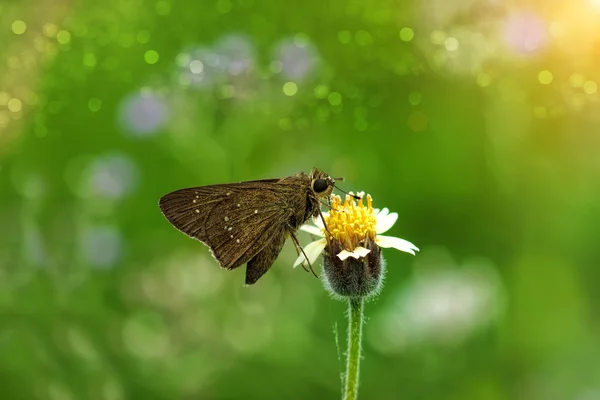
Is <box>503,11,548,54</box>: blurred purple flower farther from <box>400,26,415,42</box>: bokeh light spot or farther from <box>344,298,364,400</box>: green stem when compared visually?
<box>344,298,364,400</box>: green stem

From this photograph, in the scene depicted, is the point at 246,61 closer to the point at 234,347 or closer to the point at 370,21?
the point at 370,21

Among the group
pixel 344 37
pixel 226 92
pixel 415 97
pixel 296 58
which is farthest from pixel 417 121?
pixel 226 92

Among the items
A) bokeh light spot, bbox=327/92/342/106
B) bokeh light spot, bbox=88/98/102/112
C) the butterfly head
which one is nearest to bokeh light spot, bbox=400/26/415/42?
bokeh light spot, bbox=327/92/342/106

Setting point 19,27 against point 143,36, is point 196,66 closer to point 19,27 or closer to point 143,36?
point 143,36

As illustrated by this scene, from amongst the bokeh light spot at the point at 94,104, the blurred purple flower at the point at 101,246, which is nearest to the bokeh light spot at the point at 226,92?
the bokeh light spot at the point at 94,104

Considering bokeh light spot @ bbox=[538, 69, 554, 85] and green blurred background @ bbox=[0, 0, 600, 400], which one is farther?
bokeh light spot @ bbox=[538, 69, 554, 85]

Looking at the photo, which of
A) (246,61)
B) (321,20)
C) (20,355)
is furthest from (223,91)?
(20,355)
